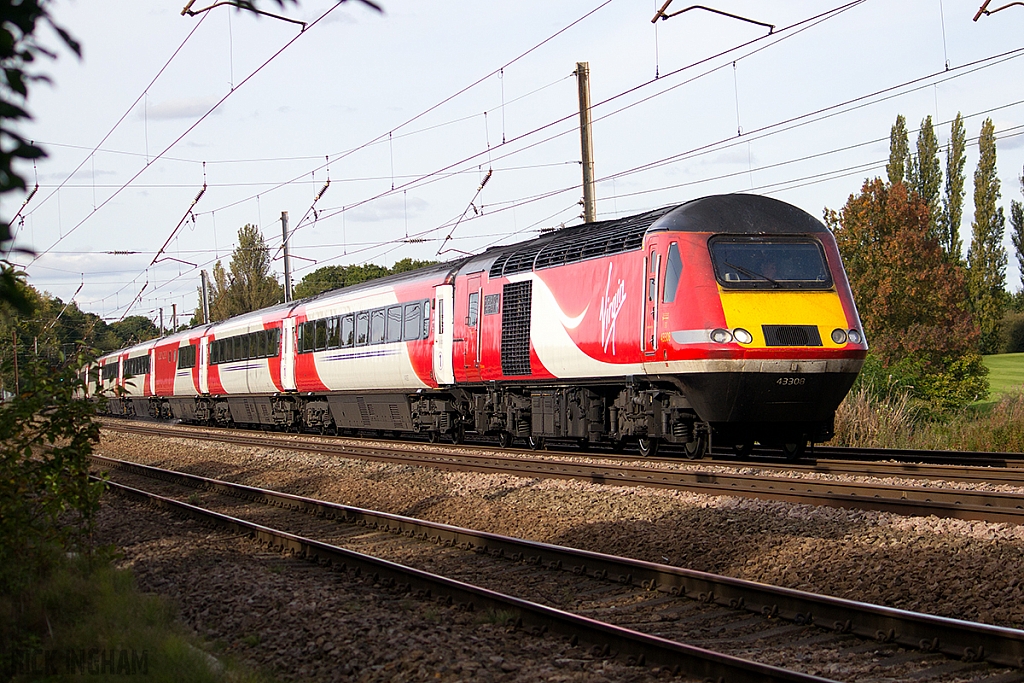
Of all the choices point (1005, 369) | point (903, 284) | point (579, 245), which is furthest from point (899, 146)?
point (579, 245)

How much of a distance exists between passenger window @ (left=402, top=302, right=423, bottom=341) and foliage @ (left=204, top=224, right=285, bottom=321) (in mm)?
54285

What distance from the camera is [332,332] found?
2366 centimetres

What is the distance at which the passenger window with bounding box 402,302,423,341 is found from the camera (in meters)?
19.8

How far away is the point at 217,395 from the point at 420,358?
1547 centimetres

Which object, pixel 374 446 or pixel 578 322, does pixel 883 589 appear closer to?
pixel 578 322

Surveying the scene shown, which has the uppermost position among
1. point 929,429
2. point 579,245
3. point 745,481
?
point 579,245

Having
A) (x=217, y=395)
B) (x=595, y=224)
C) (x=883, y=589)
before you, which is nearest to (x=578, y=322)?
(x=595, y=224)

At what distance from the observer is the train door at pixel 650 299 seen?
1291cm

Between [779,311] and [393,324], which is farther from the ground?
[393,324]

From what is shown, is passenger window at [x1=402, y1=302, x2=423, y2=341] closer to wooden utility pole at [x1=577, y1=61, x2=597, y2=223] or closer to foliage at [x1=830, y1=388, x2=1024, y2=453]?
wooden utility pole at [x1=577, y1=61, x2=597, y2=223]

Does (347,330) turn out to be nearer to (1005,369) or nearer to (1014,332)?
(1005,369)

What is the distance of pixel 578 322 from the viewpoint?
14.7 metres

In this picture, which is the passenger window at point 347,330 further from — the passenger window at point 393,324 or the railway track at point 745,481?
the railway track at point 745,481

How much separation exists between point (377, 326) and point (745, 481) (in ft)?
38.4
